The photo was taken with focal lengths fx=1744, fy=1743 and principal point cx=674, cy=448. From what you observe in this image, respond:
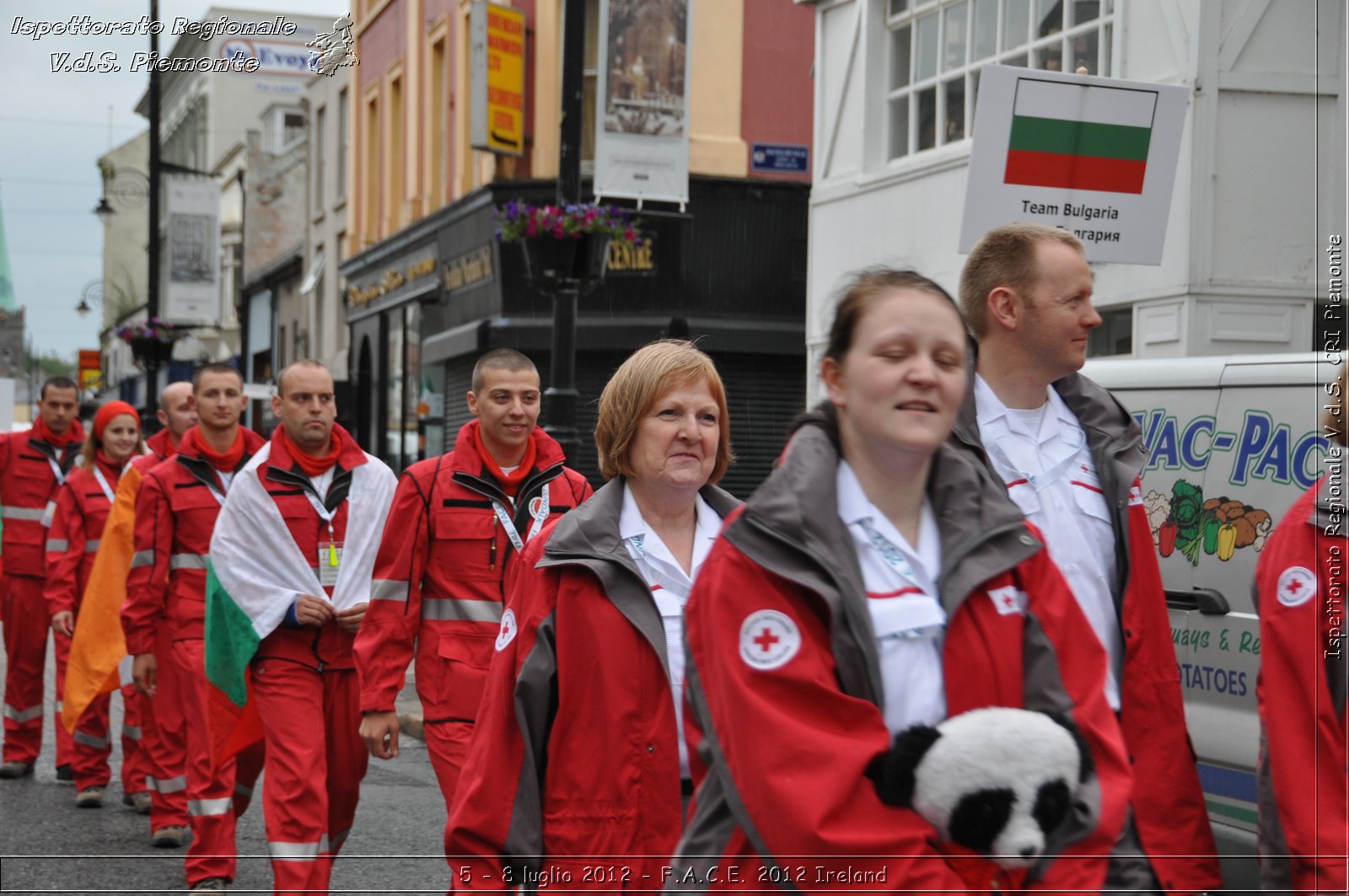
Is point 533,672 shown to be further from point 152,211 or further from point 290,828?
point 152,211

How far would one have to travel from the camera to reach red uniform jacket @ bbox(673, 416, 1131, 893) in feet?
8.23

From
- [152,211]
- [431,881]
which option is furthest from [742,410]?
[431,881]

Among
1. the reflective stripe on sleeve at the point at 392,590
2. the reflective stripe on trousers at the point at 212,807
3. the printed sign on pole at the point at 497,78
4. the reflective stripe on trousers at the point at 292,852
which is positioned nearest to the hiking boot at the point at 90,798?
the reflective stripe on trousers at the point at 212,807

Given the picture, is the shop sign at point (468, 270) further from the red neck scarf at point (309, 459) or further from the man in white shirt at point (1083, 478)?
the man in white shirt at point (1083, 478)

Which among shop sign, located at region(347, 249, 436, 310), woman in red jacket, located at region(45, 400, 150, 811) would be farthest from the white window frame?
shop sign, located at region(347, 249, 436, 310)

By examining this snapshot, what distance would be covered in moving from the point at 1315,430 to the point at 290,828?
145 inches

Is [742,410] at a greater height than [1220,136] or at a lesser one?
lesser

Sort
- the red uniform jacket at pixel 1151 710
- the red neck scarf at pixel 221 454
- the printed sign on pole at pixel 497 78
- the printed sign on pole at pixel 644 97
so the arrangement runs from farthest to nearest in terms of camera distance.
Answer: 1. the printed sign on pole at pixel 497 78
2. the printed sign on pole at pixel 644 97
3. the red neck scarf at pixel 221 454
4. the red uniform jacket at pixel 1151 710

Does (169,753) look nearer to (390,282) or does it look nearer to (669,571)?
(669,571)

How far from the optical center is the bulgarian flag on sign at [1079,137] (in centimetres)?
738

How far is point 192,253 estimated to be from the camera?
28656 millimetres

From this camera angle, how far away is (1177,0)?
40.0 feet

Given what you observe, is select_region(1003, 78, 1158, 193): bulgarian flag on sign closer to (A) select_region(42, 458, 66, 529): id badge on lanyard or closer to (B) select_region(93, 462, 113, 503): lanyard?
(B) select_region(93, 462, 113, 503): lanyard

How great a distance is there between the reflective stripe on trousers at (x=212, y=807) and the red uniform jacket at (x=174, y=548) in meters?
1.16
